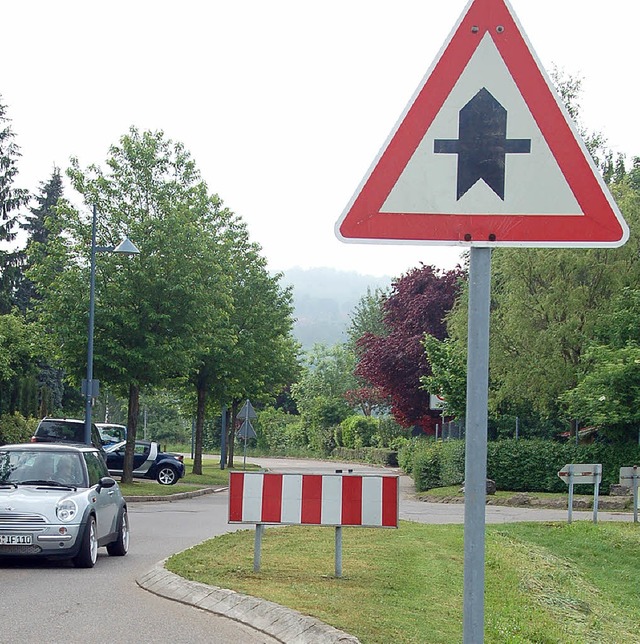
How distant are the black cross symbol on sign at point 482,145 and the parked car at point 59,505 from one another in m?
10.9

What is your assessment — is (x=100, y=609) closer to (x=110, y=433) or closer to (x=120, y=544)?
(x=120, y=544)

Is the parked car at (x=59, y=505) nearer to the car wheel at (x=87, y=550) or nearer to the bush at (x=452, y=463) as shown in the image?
the car wheel at (x=87, y=550)

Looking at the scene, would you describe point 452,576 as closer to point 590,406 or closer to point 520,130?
point 520,130

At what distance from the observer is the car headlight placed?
13.6 metres

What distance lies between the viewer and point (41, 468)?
575 inches

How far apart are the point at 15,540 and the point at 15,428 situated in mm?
32210

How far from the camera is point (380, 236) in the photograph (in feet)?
12.3

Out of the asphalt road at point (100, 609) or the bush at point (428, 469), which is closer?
the asphalt road at point (100, 609)

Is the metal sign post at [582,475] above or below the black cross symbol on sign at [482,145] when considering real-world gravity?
below

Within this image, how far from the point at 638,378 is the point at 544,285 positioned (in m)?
5.33

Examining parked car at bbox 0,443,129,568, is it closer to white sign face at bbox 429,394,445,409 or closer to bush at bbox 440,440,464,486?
bush at bbox 440,440,464,486

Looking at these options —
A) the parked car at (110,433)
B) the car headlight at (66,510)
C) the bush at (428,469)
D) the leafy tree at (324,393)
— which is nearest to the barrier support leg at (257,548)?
the car headlight at (66,510)

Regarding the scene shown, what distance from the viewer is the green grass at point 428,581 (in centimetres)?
879

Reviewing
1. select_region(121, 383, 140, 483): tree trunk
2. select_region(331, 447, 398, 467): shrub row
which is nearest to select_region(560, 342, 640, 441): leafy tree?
select_region(121, 383, 140, 483): tree trunk
